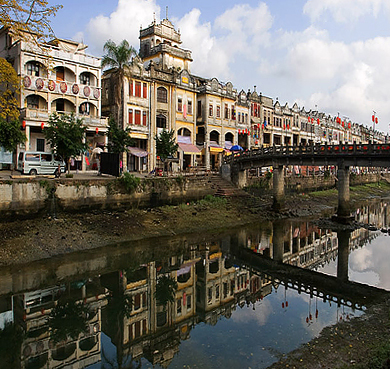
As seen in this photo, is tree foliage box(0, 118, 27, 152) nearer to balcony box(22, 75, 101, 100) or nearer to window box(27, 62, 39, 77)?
balcony box(22, 75, 101, 100)

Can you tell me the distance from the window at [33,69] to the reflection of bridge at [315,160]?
2439cm

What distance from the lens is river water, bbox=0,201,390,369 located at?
13.0 meters

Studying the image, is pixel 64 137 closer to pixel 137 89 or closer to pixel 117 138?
pixel 117 138

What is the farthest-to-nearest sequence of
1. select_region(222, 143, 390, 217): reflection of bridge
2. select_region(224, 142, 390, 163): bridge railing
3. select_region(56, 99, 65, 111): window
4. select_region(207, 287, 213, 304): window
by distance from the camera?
select_region(56, 99, 65, 111): window, select_region(222, 143, 390, 217): reflection of bridge, select_region(224, 142, 390, 163): bridge railing, select_region(207, 287, 213, 304): window

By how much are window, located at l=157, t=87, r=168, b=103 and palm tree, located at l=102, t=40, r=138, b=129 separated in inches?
212

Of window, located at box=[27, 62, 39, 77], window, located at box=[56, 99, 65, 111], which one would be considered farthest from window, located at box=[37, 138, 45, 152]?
window, located at box=[27, 62, 39, 77]

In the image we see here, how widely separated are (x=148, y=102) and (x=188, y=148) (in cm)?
859

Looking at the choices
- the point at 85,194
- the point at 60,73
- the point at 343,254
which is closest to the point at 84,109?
the point at 60,73

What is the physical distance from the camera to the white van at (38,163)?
98.7 feet

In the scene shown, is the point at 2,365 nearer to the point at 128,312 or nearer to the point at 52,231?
the point at 128,312

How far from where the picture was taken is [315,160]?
39.4 meters

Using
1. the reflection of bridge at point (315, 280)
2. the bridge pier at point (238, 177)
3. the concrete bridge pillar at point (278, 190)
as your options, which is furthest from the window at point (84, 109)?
the reflection of bridge at point (315, 280)

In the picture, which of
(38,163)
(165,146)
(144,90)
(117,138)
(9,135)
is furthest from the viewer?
(144,90)

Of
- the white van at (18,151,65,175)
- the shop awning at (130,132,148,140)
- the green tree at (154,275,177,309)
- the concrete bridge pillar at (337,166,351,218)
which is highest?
the shop awning at (130,132,148,140)
